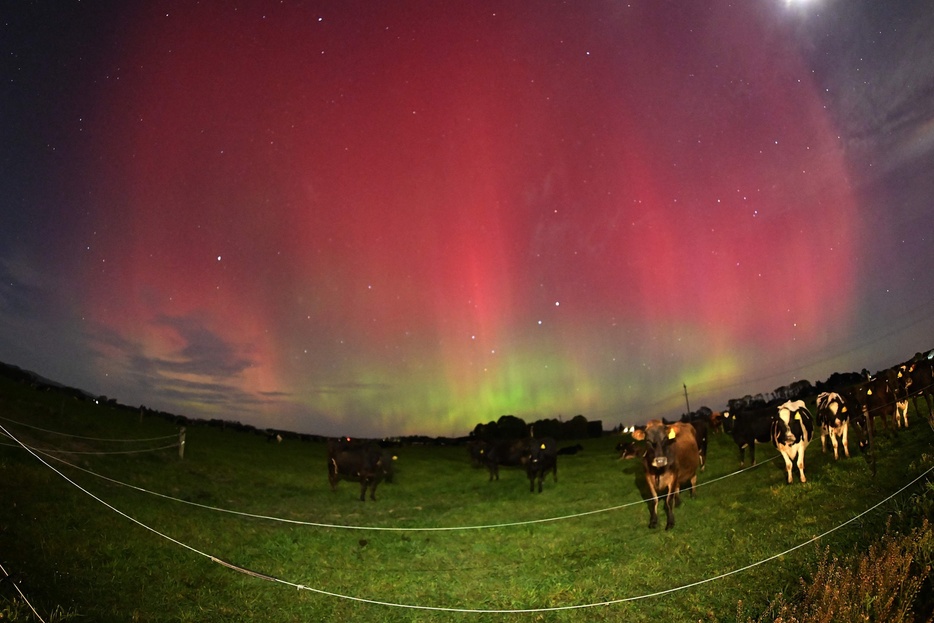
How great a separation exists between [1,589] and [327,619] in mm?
4497

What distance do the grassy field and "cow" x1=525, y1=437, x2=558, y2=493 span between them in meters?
3.20

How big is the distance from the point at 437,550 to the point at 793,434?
9.88 metres

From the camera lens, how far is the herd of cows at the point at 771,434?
1156 centimetres

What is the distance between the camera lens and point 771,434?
14.8 meters

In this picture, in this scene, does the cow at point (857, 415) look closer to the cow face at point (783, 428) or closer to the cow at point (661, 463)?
the cow face at point (783, 428)

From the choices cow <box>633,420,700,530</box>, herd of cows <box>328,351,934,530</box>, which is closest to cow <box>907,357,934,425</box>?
herd of cows <box>328,351,934,530</box>

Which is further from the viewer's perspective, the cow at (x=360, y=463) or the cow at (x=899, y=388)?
the cow at (x=360, y=463)

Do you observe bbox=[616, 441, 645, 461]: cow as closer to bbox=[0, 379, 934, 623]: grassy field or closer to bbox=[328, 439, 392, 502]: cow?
bbox=[0, 379, 934, 623]: grassy field

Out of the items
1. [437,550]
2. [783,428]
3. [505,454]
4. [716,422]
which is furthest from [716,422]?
[437,550]

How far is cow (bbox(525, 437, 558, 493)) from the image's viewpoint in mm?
20250

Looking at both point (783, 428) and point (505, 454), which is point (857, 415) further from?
point (505, 454)

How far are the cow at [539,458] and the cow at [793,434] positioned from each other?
9.47m

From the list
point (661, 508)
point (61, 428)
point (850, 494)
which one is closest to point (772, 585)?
point (850, 494)

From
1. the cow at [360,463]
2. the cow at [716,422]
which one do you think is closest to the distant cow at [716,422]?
the cow at [716,422]
